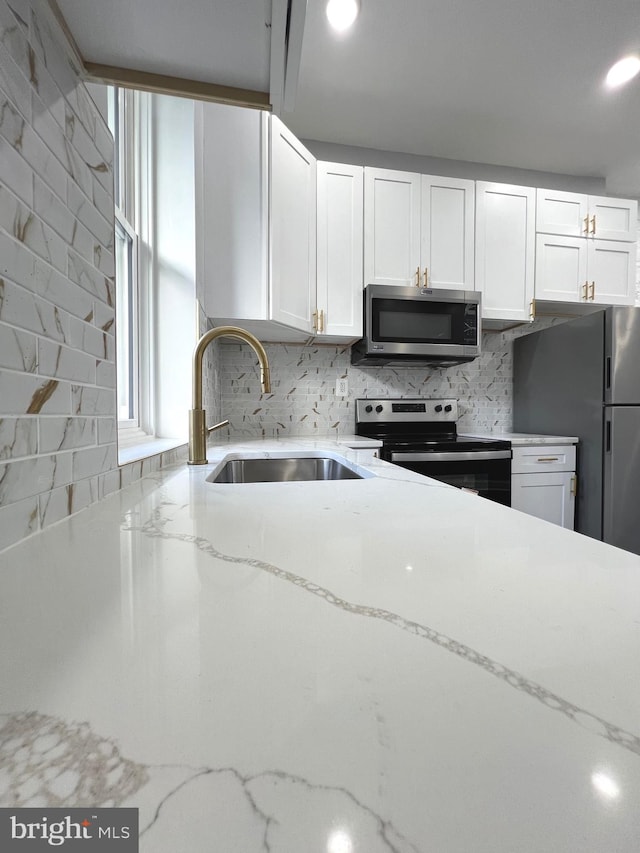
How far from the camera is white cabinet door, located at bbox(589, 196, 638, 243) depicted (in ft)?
8.04

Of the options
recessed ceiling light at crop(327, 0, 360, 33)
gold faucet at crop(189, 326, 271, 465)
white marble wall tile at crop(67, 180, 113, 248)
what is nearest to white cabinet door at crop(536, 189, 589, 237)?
recessed ceiling light at crop(327, 0, 360, 33)

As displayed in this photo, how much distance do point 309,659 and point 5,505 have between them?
410mm

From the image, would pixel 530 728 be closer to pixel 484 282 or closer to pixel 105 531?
pixel 105 531

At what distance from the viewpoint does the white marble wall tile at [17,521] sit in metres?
0.43

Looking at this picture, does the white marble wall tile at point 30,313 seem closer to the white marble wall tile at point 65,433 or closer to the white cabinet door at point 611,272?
the white marble wall tile at point 65,433

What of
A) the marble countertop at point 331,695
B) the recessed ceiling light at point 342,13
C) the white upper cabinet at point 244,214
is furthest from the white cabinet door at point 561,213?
the marble countertop at point 331,695

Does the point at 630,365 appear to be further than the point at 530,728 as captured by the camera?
Yes

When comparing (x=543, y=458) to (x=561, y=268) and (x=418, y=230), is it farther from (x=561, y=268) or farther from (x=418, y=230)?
(x=418, y=230)

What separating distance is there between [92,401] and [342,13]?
1878 millimetres

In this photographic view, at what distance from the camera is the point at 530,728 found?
188 millimetres

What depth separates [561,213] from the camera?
2.41m

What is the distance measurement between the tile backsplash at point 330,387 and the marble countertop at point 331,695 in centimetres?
199

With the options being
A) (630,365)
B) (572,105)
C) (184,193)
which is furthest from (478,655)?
(572,105)

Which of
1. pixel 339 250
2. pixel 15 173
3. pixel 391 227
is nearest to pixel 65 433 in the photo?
pixel 15 173
